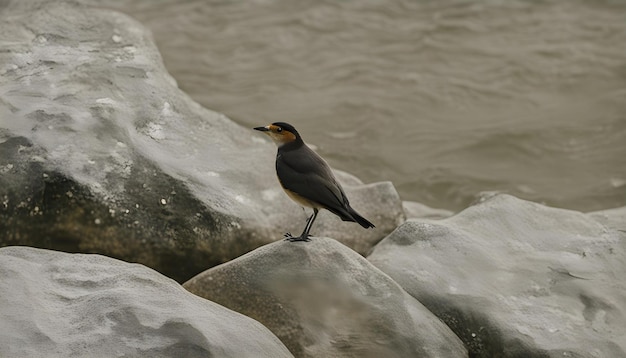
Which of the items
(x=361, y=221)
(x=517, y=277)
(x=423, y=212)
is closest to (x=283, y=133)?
(x=361, y=221)

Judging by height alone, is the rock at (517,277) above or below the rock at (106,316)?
below

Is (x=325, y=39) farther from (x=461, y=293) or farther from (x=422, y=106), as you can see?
(x=461, y=293)

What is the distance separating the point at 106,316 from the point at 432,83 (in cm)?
688

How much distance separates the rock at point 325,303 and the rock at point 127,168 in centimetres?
67

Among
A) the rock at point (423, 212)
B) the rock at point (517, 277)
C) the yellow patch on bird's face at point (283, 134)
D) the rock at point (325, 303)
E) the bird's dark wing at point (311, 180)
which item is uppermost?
the yellow patch on bird's face at point (283, 134)

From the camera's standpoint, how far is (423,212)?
7.45 metres

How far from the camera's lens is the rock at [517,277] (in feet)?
15.3

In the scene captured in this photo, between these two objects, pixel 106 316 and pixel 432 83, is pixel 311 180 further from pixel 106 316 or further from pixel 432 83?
pixel 432 83

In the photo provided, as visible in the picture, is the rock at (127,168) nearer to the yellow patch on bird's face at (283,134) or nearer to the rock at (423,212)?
the yellow patch on bird's face at (283,134)

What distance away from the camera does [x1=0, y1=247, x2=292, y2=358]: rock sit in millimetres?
3670

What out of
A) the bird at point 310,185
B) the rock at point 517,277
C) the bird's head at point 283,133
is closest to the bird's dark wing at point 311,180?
the bird at point 310,185

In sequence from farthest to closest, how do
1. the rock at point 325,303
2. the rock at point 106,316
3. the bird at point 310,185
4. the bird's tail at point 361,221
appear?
the bird at point 310,185, the bird's tail at point 361,221, the rock at point 325,303, the rock at point 106,316

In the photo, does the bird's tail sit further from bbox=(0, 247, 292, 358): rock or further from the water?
the water

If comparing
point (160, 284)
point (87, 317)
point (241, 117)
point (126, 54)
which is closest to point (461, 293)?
point (160, 284)
